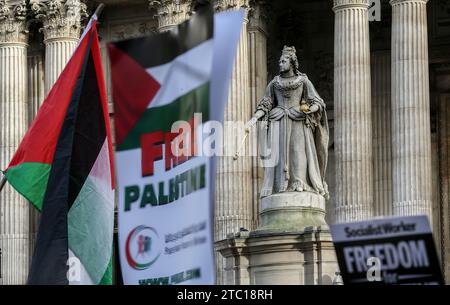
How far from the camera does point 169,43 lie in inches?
606

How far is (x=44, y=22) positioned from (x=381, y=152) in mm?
12352

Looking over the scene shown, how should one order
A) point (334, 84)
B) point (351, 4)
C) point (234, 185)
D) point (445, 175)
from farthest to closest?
1. point (445, 175)
2. point (234, 185)
3. point (334, 84)
4. point (351, 4)

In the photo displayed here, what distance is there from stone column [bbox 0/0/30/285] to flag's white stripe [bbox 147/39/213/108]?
38789mm

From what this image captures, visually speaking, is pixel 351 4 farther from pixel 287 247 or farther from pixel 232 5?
pixel 287 247

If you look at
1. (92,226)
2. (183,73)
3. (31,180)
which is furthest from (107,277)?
(183,73)

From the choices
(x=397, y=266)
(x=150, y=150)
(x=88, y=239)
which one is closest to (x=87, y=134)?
(x=88, y=239)

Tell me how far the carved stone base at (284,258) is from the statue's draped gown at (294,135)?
0.94 meters

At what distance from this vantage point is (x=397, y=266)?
51.1 ft

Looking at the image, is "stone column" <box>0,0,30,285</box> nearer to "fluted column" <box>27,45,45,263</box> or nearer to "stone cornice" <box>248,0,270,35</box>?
"fluted column" <box>27,45,45,263</box>

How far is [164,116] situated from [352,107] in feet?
112

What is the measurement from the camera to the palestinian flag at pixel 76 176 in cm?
1833

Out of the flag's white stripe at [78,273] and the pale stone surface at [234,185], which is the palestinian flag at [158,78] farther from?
the pale stone surface at [234,185]

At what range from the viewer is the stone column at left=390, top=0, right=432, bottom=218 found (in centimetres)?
4788
